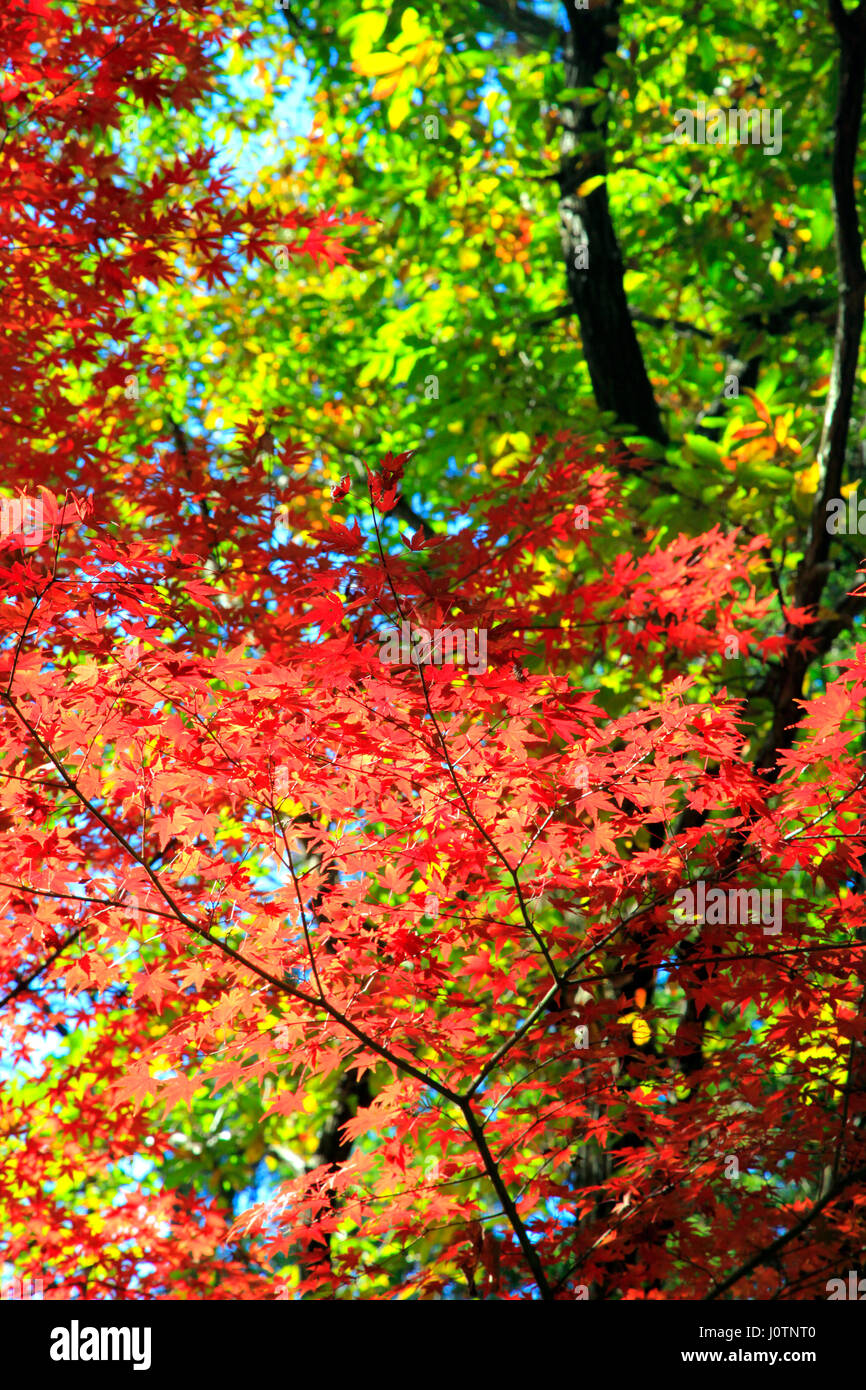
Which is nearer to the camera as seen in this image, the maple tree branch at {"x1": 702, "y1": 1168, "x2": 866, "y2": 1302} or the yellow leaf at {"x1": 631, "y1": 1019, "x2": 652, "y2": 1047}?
the maple tree branch at {"x1": 702, "y1": 1168, "x2": 866, "y2": 1302}

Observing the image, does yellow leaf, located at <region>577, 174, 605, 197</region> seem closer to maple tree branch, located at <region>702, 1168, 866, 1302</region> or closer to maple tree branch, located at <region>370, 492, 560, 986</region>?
maple tree branch, located at <region>370, 492, 560, 986</region>

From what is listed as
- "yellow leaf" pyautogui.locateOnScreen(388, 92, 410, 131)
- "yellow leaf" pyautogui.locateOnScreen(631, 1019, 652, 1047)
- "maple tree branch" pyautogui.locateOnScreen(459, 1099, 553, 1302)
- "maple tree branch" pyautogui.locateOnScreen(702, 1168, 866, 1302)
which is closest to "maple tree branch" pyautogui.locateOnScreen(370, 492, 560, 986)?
"maple tree branch" pyautogui.locateOnScreen(459, 1099, 553, 1302)

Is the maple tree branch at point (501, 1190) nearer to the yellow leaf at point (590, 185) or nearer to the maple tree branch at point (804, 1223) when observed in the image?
the maple tree branch at point (804, 1223)

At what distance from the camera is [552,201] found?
6219 mm

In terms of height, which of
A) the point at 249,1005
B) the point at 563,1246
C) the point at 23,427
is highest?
the point at 23,427

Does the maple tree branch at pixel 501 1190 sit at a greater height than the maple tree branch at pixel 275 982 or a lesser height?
lesser

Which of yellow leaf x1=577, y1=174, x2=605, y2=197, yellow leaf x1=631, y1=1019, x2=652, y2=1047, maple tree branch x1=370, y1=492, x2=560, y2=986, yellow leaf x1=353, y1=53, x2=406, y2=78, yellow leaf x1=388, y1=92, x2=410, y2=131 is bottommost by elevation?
yellow leaf x1=631, y1=1019, x2=652, y2=1047

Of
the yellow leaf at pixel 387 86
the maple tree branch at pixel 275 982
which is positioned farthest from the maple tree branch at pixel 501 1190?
the yellow leaf at pixel 387 86

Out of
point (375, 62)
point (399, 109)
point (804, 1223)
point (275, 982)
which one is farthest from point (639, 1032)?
point (375, 62)

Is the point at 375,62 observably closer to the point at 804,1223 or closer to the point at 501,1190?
the point at 501,1190
